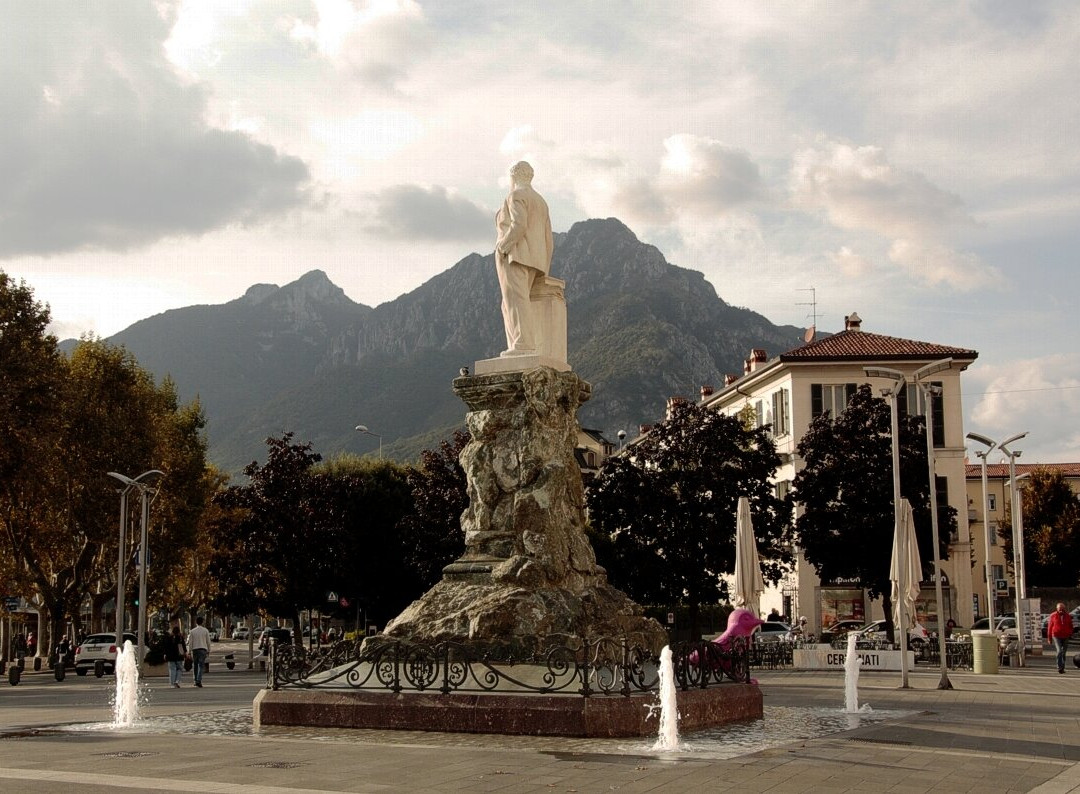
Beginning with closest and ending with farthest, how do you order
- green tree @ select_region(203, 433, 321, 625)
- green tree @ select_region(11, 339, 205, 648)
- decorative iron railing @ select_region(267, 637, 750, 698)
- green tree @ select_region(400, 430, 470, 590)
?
decorative iron railing @ select_region(267, 637, 750, 698), green tree @ select_region(400, 430, 470, 590), green tree @ select_region(203, 433, 321, 625), green tree @ select_region(11, 339, 205, 648)

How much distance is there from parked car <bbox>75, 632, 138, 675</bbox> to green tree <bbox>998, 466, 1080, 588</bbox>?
48647 millimetres

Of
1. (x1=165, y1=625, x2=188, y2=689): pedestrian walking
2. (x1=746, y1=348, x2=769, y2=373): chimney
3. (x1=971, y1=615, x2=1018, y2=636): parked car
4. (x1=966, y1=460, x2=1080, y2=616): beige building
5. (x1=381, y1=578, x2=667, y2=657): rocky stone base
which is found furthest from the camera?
(x1=966, y1=460, x2=1080, y2=616): beige building

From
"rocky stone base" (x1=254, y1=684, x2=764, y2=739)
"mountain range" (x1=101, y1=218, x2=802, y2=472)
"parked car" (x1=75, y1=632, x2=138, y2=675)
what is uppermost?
"mountain range" (x1=101, y1=218, x2=802, y2=472)

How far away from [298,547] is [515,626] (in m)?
31.5

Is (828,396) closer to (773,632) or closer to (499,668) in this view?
(773,632)

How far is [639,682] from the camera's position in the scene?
1326cm

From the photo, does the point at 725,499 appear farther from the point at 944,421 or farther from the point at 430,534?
the point at 944,421

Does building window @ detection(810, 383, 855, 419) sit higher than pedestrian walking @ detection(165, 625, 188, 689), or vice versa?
building window @ detection(810, 383, 855, 419)

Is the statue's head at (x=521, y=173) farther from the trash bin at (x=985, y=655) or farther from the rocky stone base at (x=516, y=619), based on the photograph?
the trash bin at (x=985, y=655)

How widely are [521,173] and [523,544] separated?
535 centimetres

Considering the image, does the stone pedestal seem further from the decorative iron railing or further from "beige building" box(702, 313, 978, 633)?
"beige building" box(702, 313, 978, 633)

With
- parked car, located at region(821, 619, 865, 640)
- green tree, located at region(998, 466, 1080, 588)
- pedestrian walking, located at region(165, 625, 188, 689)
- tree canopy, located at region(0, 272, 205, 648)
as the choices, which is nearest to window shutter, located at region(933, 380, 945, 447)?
parked car, located at region(821, 619, 865, 640)

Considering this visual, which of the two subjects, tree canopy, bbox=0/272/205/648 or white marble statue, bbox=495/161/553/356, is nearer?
white marble statue, bbox=495/161/553/356

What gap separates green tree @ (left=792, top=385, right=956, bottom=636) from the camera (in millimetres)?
44531
